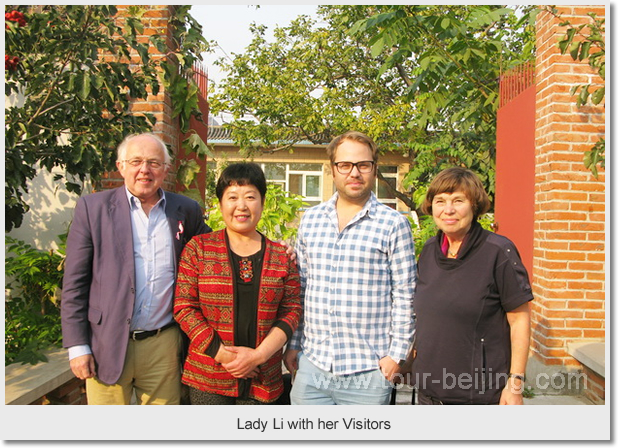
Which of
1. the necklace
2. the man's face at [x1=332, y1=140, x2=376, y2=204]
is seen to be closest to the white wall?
the necklace

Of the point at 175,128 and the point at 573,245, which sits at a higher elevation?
the point at 175,128

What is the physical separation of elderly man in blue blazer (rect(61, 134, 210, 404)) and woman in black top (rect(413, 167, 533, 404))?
1.21m

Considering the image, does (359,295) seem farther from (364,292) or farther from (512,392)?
(512,392)

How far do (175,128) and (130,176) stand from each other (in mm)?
2238

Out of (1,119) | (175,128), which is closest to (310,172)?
(175,128)

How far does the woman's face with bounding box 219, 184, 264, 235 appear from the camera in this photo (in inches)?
88.3

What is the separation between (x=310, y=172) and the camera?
64.1 ft

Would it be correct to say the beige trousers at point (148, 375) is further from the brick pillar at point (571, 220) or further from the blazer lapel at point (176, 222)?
the brick pillar at point (571, 220)

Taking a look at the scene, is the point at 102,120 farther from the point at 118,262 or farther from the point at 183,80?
the point at 118,262

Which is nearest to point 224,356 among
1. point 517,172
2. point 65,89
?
point 65,89

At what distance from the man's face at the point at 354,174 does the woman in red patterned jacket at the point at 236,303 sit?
368mm

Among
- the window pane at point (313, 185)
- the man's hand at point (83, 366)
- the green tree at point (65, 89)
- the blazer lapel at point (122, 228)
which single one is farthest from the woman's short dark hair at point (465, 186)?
the window pane at point (313, 185)

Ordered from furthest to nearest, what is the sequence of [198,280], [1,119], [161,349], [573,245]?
[573,245] < [1,119] < [161,349] < [198,280]

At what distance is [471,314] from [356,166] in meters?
0.80
